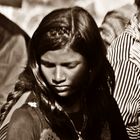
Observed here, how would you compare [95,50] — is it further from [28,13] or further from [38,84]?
[28,13]

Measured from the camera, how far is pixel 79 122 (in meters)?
→ 1.29

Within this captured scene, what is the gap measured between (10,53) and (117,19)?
0.37 metres

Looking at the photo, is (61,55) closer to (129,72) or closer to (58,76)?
(58,76)

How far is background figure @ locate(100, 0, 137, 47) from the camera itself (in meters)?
1.42

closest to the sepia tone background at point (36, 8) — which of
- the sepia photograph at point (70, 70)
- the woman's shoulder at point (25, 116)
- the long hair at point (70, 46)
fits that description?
the sepia photograph at point (70, 70)

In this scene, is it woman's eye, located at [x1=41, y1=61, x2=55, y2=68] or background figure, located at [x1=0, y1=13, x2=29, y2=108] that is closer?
woman's eye, located at [x1=41, y1=61, x2=55, y2=68]

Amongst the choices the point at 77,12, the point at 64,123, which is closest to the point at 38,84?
the point at 64,123

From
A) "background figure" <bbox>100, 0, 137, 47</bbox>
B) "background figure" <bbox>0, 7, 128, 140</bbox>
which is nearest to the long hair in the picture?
"background figure" <bbox>0, 7, 128, 140</bbox>

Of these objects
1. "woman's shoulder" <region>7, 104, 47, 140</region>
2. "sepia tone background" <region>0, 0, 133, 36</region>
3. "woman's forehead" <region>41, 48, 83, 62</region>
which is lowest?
"woman's shoulder" <region>7, 104, 47, 140</region>

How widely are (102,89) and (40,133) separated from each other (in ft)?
0.82

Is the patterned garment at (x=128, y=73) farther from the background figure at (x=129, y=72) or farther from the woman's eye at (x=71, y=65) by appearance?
the woman's eye at (x=71, y=65)

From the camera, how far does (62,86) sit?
4.12ft

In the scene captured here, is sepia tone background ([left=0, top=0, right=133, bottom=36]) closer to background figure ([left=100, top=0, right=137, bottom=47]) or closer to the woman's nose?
background figure ([left=100, top=0, right=137, bottom=47])

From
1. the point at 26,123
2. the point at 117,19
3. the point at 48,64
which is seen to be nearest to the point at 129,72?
the point at 117,19
